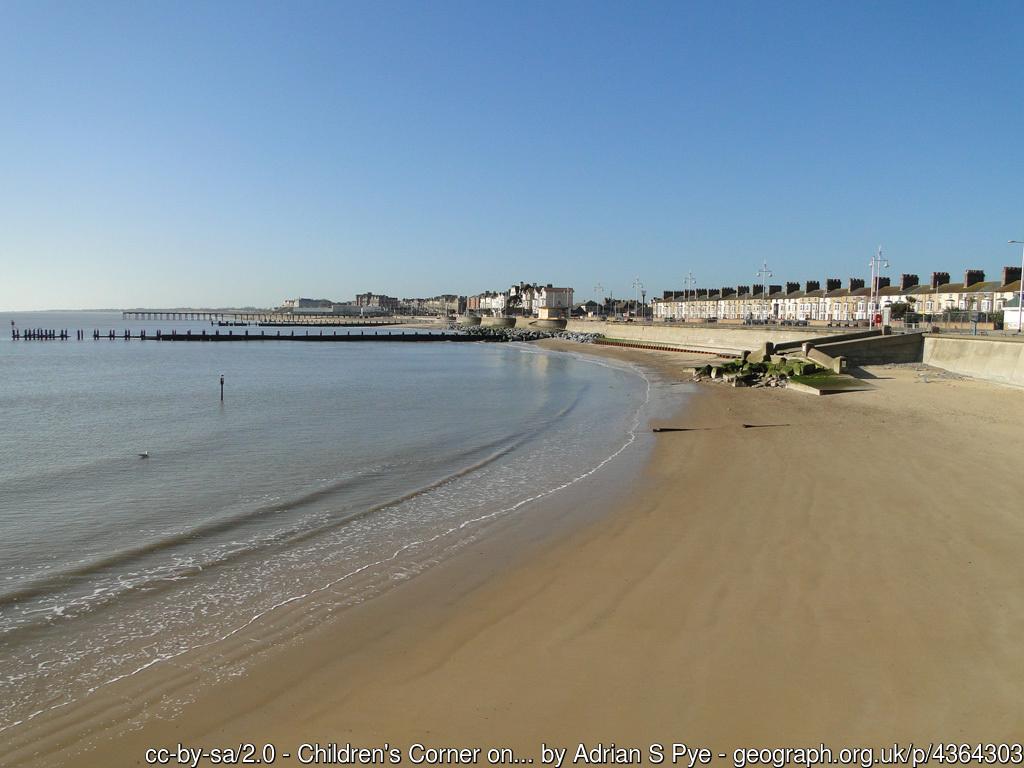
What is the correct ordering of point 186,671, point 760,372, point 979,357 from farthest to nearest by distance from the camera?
point 760,372 → point 979,357 → point 186,671

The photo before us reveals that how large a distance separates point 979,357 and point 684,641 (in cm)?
2782

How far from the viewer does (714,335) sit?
5897 centimetres

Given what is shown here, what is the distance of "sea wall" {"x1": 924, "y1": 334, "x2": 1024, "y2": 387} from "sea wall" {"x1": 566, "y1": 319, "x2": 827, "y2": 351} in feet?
32.0

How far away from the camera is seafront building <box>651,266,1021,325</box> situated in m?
62.3

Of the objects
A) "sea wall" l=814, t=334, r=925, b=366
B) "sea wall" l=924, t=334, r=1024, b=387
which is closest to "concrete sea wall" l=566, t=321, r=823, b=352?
"sea wall" l=814, t=334, r=925, b=366

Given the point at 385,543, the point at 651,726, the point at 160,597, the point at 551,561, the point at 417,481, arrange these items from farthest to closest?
the point at 417,481 < the point at 385,543 < the point at 551,561 < the point at 160,597 < the point at 651,726

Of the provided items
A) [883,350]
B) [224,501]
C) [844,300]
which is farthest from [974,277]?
[224,501]

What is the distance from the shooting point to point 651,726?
4.67 metres

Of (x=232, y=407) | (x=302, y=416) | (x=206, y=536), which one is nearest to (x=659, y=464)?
(x=206, y=536)

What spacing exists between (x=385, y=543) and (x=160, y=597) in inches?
106

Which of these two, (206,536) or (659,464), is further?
(659,464)

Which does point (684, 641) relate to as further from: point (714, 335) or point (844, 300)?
point (844, 300)

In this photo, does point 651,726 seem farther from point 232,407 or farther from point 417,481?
point 232,407

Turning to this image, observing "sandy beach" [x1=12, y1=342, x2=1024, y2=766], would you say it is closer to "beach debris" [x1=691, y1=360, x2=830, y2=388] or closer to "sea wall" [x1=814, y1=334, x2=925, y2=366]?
"beach debris" [x1=691, y1=360, x2=830, y2=388]
